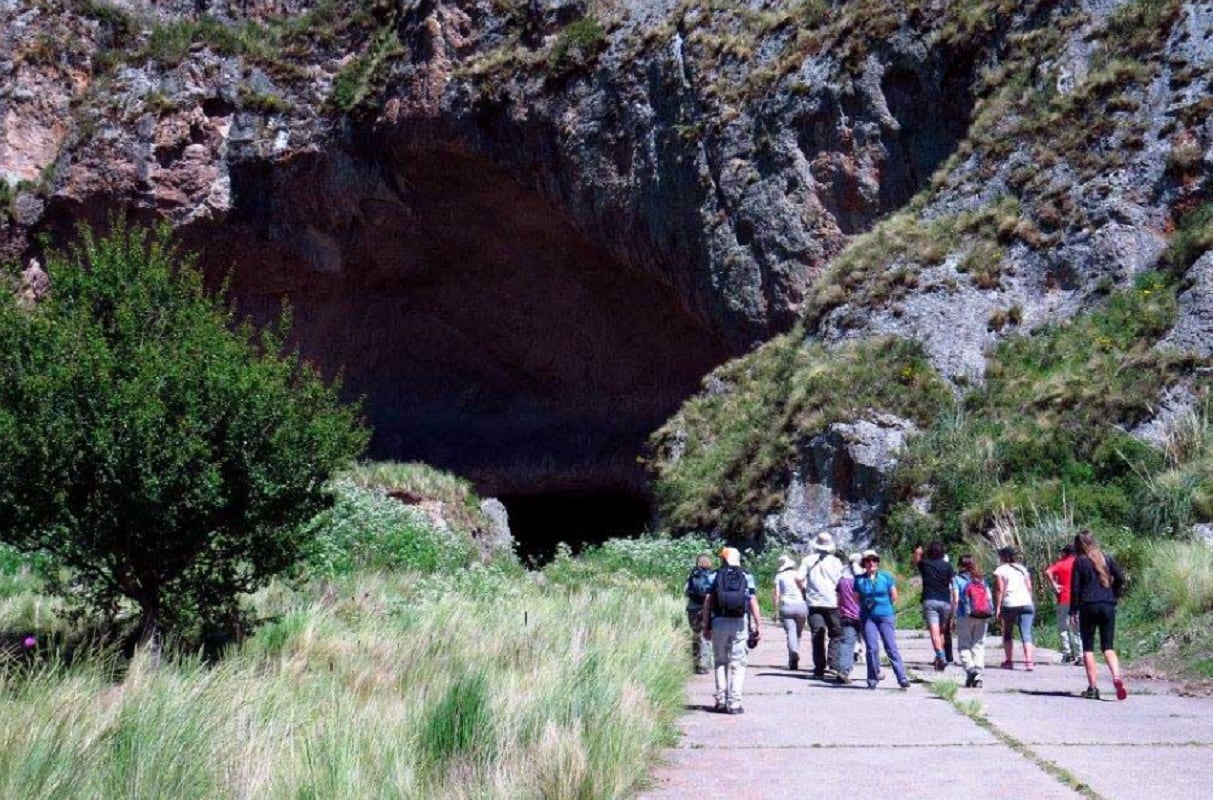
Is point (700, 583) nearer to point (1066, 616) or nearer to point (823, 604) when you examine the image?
point (823, 604)

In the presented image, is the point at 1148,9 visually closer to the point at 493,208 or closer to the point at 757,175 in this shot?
the point at 757,175

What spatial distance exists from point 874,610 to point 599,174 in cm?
1758

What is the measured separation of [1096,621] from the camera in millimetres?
8883

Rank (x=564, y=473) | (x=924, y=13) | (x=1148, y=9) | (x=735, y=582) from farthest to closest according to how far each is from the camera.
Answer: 1. (x=564, y=473)
2. (x=924, y=13)
3. (x=1148, y=9)
4. (x=735, y=582)

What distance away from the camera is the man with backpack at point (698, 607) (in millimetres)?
10172

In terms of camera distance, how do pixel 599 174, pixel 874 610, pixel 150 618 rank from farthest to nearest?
pixel 599 174, pixel 874 610, pixel 150 618

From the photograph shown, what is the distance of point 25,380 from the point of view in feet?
29.1

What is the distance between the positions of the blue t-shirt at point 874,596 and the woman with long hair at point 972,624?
30.4 inches

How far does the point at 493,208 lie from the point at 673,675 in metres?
21.2

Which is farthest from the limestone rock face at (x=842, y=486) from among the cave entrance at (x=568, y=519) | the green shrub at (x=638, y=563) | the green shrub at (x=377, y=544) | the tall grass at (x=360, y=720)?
the cave entrance at (x=568, y=519)

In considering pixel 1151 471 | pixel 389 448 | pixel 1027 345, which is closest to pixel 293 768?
pixel 1151 471

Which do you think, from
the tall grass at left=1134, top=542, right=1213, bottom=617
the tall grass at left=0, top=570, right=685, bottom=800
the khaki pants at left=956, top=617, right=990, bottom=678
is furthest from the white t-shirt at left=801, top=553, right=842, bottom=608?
the tall grass at left=1134, top=542, right=1213, bottom=617

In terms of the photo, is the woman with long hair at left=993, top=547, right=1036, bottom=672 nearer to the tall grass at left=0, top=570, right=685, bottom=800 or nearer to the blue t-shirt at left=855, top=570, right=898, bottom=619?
the blue t-shirt at left=855, top=570, right=898, bottom=619

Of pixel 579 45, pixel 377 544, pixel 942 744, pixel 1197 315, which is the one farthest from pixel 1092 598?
pixel 579 45
